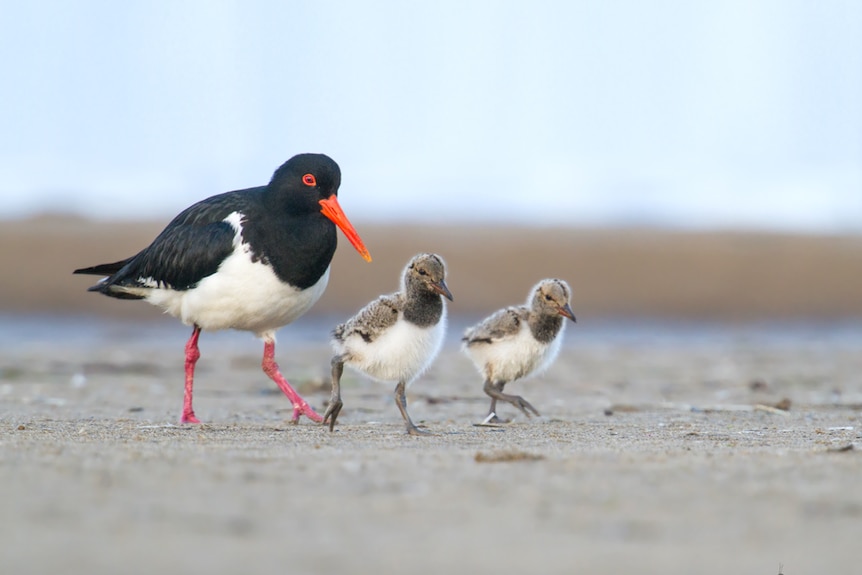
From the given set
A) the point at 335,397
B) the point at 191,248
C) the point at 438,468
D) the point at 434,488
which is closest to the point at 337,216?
the point at 191,248

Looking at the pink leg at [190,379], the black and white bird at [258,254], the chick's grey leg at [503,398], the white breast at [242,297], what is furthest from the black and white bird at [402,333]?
the pink leg at [190,379]

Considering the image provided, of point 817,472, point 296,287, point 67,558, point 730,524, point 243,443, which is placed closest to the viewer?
point 67,558

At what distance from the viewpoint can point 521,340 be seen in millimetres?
7750

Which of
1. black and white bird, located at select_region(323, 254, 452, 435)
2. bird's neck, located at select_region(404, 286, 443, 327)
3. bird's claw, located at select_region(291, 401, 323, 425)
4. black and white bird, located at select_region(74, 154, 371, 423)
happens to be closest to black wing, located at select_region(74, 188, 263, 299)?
black and white bird, located at select_region(74, 154, 371, 423)

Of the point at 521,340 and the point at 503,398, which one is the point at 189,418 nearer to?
the point at 503,398

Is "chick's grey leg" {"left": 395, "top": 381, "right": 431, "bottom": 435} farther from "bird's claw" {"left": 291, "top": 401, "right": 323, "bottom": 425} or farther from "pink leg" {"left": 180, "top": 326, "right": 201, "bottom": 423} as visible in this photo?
"pink leg" {"left": 180, "top": 326, "right": 201, "bottom": 423}

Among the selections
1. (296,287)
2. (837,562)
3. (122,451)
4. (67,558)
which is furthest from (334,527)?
(296,287)

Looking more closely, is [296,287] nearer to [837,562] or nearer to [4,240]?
[837,562]

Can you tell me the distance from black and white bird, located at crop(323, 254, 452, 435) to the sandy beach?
14.5 inches

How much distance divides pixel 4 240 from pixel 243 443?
66.1 ft

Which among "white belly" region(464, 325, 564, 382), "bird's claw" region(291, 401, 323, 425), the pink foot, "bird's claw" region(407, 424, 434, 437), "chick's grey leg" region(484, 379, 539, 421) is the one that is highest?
"white belly" region(464, 325, 564, 382)

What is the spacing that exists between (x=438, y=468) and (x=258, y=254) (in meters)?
3.14

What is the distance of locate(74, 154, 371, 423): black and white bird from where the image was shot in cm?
736

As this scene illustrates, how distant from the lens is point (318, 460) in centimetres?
479
